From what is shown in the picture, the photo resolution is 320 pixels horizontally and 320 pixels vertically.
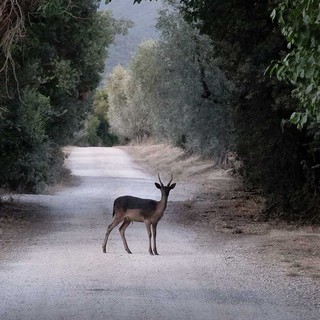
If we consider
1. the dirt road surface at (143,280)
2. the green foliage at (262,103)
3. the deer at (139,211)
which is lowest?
the dirt road surface at (143,280)

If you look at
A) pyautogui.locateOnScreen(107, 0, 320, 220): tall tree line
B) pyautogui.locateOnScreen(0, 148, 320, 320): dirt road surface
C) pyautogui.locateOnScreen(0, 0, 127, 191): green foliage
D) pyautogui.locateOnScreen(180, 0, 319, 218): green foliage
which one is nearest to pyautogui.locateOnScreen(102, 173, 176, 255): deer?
pyautogui.locateOnScreen(0, 148, 320, 320): dirt road surface

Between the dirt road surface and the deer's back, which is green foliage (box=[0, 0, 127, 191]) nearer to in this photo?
the dirt road surface

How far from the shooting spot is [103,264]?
1493 cm

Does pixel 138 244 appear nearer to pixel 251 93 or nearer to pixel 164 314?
pixel 251 93

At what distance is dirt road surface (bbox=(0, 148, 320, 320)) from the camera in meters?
10.5

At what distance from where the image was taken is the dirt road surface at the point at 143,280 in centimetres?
1055

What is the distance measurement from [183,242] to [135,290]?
707 centimetres

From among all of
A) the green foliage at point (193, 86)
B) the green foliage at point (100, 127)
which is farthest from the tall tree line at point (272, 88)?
the green foliage at point (100, 127)

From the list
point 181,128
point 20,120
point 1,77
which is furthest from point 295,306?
point 181,128

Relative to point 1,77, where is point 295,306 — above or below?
below

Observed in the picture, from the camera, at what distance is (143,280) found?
13.1 meters

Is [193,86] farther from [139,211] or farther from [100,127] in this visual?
[100,127]

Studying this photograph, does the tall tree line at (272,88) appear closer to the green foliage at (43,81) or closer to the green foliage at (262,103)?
the green foliage at (262,103)

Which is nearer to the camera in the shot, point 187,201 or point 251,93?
point 251,93
